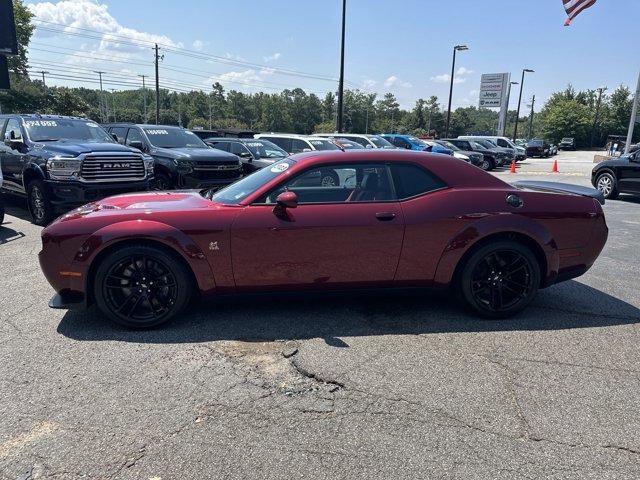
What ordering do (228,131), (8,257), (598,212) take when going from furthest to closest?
1. (228,131)
2. (8,257)
3. (598,212)

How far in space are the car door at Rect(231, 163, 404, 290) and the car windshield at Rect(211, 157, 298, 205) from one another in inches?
7.5

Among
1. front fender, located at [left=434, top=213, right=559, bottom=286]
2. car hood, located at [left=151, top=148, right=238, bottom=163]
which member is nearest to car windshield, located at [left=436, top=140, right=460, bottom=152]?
car hood, located at [left=151, top=148, right=238, bottom=163]

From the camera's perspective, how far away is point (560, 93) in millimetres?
86875

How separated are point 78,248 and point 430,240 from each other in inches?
116

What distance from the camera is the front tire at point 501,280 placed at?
4.22m

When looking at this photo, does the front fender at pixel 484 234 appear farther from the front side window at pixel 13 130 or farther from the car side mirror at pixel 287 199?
the front side window at pixel 13 130

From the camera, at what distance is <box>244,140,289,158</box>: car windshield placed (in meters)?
13.1

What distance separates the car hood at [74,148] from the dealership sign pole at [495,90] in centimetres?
5690

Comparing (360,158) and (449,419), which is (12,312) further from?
(449,419)

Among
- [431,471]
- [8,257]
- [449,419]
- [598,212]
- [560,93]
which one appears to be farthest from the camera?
A: [560,93]

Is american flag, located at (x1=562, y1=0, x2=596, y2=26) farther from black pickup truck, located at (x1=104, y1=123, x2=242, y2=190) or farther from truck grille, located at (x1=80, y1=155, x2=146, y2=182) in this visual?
truck grille, located at (x1=80, y1=155, x2=146, y2=182)

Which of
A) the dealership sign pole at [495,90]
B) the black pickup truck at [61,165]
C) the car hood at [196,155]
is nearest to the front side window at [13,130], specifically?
the black pickup truck at [61,165]

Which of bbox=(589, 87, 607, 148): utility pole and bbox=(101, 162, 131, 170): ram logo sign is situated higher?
bbox=(589, 87, 607, 148): utility pole

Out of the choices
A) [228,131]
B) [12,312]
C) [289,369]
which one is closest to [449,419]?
[289,369]
